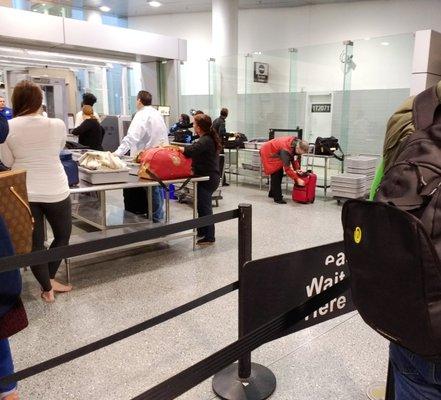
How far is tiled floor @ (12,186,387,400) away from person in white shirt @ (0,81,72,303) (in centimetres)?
50

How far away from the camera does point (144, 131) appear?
4.61m

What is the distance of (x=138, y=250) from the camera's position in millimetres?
3969

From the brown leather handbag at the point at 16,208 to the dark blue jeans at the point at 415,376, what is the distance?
179cm

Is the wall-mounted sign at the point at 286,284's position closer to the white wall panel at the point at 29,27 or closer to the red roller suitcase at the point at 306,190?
the red roller suitcase at the point at 306,190

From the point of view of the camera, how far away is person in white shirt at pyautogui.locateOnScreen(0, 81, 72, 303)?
2.48 m

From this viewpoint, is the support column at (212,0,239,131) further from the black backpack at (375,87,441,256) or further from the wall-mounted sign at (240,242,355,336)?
the black backpack at (375,87,441,256)

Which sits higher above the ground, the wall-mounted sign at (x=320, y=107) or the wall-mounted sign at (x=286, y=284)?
the wall-mounted sign at (x=320, y=107)

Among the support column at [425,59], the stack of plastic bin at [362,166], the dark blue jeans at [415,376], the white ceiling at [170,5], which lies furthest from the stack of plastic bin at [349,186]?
the white ceiling at [170,5]

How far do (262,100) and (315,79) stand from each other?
1.13m

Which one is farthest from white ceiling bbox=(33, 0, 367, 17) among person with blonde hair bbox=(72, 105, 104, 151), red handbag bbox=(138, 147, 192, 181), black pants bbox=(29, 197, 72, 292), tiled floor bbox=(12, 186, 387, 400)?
black pants bbox=(29, 197, 72, 292)

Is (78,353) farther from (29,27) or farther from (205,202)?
(29,27)

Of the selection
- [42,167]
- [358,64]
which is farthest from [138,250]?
[358,64]

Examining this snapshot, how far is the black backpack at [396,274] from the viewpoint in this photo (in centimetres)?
74

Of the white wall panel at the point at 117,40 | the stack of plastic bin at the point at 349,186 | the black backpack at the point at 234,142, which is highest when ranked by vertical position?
the white wall panel at the point at 117,40
